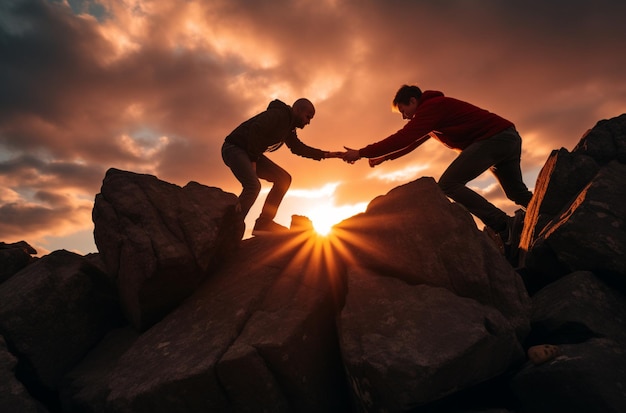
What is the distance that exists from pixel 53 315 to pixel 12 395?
1.93m

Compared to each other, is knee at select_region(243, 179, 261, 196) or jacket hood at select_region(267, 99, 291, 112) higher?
jacket hood at select_region(267, 99, 291, 112)

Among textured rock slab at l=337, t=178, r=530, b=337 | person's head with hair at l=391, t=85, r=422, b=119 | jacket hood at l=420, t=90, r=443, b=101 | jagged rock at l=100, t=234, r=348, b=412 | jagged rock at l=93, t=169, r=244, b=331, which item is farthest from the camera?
person's head with hair at l=391, t=85, r=422, b=119

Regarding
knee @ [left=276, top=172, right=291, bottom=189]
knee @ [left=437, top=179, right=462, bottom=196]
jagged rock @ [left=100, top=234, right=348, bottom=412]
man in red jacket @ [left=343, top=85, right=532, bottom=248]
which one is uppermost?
knee @ [left=276, top=172, right=291, bottom=189]

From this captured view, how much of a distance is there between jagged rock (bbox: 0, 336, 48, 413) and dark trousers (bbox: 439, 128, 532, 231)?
9069 millimetres

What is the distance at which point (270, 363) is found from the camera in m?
5.96

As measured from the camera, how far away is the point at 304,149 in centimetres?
1298

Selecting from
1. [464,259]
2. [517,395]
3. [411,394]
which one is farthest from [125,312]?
[517,395]

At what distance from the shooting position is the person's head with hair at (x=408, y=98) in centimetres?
980

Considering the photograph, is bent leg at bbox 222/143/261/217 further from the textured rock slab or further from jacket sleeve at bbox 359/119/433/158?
the textured rock slab

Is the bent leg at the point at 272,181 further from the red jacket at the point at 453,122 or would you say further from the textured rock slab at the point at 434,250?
the textured rock slab at the point at 434,250

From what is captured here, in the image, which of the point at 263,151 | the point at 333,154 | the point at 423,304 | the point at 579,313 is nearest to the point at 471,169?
the point at 579,313

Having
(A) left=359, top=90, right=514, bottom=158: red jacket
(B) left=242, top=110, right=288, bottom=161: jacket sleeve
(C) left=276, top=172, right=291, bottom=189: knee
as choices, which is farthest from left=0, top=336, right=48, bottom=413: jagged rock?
(A) left=359, top=90, right=514, bottom=158: red jacket

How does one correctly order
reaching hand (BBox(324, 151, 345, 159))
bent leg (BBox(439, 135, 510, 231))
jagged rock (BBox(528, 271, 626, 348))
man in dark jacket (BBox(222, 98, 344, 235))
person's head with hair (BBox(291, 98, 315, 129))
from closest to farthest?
jagged rock (BBox(528, 271, 626, 348)), bent leg (BBox(439, 135, 510, 231)), man in dark jacket (BBox(222, 98, 344, 235)), person's head with hair (BBox(291, 98, 315, 129)), reaching hand (BBox(324, 151, 345, 159))

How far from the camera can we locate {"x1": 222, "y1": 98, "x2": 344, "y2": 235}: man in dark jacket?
1039 cm
